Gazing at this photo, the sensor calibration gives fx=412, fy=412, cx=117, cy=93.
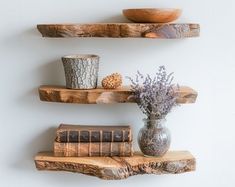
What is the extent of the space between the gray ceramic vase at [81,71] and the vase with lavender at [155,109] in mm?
146

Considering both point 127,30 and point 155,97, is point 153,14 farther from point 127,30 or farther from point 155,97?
point 155,97

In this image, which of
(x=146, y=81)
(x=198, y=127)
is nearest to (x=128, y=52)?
(x=146, y=81)

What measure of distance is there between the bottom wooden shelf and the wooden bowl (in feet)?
1.54

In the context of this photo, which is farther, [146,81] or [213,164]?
[213,164]

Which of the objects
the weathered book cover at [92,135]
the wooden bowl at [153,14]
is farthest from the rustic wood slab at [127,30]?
the weathered book cover at [92,135]

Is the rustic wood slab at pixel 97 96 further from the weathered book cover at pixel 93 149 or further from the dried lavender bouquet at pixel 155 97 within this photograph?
the weathered book cover at pixel 93 149

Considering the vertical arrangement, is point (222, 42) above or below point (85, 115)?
above

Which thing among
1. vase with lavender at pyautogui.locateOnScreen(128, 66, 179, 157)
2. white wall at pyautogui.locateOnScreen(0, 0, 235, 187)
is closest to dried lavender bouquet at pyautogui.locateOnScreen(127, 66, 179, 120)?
vase with lavender at pyautogui.locateOnScreen(128, 66, 179, 157)

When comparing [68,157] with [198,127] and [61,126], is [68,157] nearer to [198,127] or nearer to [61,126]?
[61,126]

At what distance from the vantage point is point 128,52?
149cm

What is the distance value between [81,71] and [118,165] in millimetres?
339

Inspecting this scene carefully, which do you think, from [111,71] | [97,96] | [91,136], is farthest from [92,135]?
[111,71]

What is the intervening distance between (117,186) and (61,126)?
313mm

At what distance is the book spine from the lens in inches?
56.0
